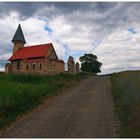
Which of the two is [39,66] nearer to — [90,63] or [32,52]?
[32,52]

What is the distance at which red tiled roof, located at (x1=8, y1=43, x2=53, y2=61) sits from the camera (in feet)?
168

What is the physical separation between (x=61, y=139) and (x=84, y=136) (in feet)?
2.85

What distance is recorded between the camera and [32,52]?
5325 cm

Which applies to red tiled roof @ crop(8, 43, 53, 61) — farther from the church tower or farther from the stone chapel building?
the church tower

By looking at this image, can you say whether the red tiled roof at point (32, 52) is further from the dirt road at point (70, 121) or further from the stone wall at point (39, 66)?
the dirt road at point (70, 121)

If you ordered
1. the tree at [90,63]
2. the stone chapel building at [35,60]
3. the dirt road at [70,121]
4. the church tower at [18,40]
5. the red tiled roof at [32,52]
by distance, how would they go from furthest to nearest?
the tree at [90,63]
the church tower at [18,40]
the red tiled roof at [32,52]
the stone chapel building at [35,60]
the dirt road at [70,121]

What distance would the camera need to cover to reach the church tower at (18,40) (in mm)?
59844

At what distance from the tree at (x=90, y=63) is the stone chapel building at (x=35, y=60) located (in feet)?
57.2

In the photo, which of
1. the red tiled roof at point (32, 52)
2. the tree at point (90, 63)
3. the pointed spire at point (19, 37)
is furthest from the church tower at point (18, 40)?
the tree at point (90, 63)

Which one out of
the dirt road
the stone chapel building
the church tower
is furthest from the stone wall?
the dirt road

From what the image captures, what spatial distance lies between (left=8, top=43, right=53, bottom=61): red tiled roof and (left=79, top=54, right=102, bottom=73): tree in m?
19.4

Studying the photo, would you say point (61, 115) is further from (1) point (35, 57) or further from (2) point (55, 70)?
(1) point (35, 57)

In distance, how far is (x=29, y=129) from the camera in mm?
10008

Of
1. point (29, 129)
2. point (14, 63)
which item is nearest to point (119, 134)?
point (29, 129)
